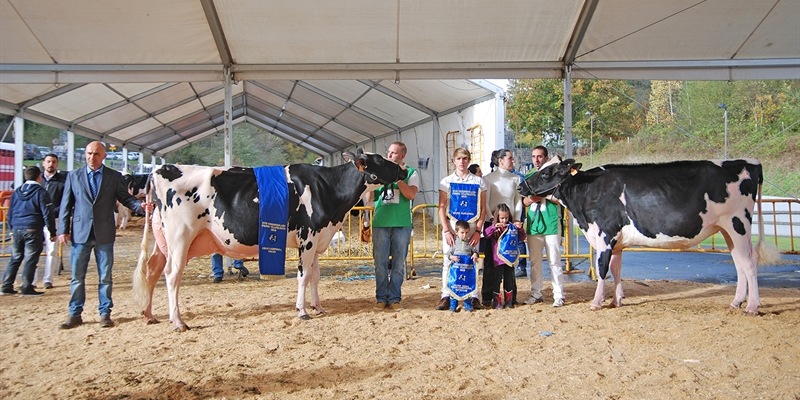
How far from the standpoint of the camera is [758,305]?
20.4ft

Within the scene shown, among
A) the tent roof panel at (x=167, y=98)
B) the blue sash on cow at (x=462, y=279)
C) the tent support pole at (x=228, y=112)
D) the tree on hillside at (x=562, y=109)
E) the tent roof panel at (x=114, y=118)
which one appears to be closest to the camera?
the blue sash on cow at (x=462, y=279)

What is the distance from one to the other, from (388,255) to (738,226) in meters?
4.06

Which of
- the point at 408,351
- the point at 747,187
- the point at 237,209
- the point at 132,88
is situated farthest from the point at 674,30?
the point at 132,88

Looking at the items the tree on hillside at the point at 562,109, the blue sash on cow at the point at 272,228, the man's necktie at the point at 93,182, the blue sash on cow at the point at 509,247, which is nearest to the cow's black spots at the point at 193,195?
the blue sash on cow at the point at 272,228

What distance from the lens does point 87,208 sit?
597 centimetres

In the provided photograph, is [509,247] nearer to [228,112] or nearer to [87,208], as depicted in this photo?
[87,208]

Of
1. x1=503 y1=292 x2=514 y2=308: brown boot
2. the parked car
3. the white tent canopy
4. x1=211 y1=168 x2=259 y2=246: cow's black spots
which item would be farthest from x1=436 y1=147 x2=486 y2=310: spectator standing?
the parked car

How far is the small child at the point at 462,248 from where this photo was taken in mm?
6512

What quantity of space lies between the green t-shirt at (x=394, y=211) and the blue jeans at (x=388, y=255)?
79mm

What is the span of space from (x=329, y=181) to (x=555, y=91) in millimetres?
30636

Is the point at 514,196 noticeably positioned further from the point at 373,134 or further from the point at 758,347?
the point at 373,134

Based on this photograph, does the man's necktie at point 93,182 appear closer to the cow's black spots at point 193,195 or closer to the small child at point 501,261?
the cow's black spots at point 193,195

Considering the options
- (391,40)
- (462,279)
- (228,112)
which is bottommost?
(462,279)

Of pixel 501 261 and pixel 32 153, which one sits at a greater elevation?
pixel 32 153
